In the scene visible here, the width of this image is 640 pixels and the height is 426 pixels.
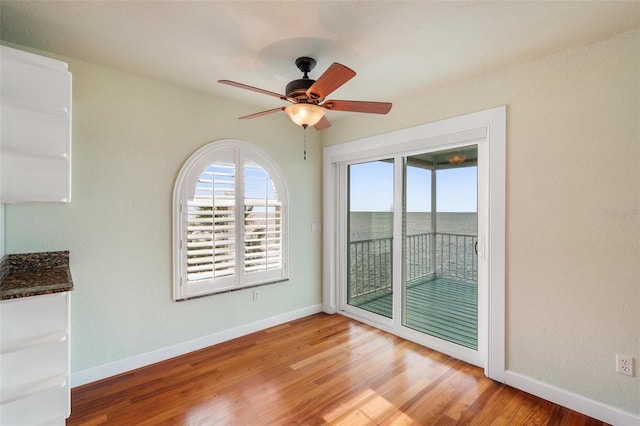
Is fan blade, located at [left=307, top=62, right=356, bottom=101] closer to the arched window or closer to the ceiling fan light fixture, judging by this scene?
the ceiling fan light fixture

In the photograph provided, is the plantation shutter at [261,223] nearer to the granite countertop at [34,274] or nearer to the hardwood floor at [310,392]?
the hardwood floor at [310,392]

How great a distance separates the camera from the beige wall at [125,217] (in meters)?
2.37

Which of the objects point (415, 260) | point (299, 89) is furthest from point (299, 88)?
point (415, 260)

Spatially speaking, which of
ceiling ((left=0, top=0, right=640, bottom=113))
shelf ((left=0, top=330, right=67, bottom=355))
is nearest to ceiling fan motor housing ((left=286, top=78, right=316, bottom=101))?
ceiling ((left=0, top=0, right=640, bottom=113))

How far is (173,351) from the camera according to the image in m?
2.86

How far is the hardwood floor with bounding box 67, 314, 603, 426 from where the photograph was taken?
2.04 m

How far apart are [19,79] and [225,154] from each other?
1.60 m

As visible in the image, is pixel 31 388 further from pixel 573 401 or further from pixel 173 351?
pixel 573 401

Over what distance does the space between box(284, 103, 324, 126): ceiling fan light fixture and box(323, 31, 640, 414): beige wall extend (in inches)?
58.5

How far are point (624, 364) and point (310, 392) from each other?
2.11 m

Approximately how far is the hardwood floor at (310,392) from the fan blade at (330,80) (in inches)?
84.3

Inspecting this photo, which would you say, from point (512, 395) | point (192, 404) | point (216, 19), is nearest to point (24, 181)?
point (216, 19)

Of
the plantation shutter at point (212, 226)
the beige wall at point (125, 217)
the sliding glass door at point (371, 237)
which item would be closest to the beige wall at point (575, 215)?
the sliding glass door at point (371, 237)

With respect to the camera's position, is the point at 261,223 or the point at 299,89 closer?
the point at 299,89
